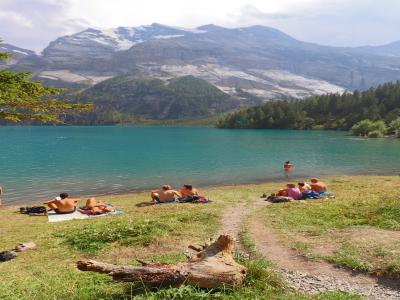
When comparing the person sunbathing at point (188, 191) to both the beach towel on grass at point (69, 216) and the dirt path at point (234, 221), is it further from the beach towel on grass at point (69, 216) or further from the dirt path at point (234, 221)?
the dirt path at point (234, 221)

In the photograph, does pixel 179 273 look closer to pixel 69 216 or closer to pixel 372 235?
pixel 372 235

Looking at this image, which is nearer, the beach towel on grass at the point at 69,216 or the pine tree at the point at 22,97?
the pine tree at the point at 22,97

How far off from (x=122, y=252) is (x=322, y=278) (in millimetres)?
9608

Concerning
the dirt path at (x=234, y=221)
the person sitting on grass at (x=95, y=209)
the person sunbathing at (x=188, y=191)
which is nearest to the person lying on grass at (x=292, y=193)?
the dirt path at (x=234, y=221)

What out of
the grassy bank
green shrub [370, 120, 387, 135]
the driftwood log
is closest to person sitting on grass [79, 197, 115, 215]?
the grassy bank

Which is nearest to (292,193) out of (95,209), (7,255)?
(95,209)

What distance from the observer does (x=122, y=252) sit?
62.2 feet

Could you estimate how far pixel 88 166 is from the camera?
77000mm

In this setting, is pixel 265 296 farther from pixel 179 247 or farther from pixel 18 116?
pixel 18 116

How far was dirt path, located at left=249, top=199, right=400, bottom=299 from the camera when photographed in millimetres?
12922

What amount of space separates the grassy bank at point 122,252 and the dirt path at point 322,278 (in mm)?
776

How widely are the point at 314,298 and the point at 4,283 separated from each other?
424 inches

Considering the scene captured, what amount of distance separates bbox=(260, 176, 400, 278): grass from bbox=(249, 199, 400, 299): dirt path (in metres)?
0.53

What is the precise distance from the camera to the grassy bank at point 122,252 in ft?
39.1
